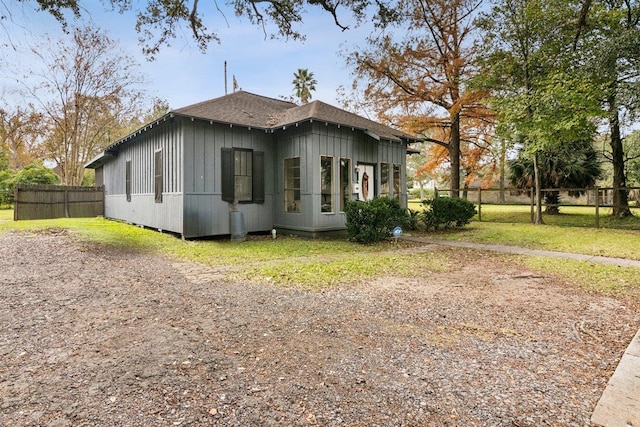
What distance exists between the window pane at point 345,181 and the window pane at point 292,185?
127 centimetres

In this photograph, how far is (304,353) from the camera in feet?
8.82

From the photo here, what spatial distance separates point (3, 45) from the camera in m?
5.21

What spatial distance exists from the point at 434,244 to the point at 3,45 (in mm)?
9283

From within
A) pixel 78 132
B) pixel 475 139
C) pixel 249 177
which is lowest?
pixel 249 177

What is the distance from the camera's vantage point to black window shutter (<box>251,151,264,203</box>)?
31.9ft

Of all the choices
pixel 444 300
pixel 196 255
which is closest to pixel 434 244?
pixel 444 300

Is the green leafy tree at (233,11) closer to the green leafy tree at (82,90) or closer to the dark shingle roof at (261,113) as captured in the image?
the dark shingle roof at (261,113)

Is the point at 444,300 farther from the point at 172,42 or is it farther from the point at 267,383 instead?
the point at 172,42

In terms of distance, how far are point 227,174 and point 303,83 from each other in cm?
2997

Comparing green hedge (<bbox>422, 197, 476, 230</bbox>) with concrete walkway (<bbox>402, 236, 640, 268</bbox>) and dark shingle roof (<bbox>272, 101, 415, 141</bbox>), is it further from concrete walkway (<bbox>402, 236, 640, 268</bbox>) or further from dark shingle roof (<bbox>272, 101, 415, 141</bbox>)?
dark shingle roof (<bbox>272, 101, 415, 141</bbox>)

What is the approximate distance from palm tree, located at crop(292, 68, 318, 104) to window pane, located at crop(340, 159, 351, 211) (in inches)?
1099

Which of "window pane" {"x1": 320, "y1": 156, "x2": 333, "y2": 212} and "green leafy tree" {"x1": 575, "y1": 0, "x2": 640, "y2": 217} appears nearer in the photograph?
"window pane" {"x1": 320, "y1": 156, "x2": 333, "y2": 212}

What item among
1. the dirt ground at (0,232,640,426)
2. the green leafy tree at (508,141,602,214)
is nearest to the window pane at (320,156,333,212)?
the dirt ground at (0,232,640,426)

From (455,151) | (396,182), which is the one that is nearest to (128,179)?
(396,182)
